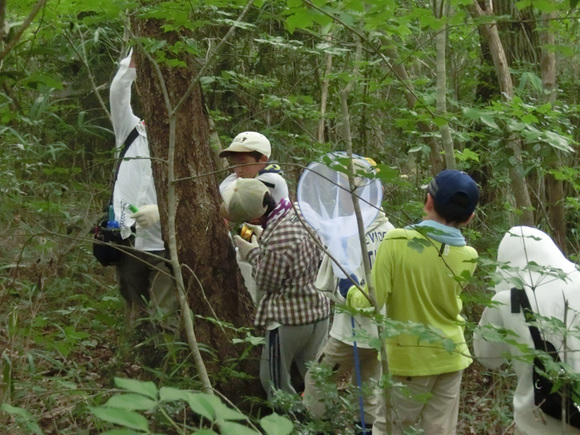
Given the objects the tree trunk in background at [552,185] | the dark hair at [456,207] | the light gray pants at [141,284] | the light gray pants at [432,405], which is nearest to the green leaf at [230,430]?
the dark hair at [456,207]

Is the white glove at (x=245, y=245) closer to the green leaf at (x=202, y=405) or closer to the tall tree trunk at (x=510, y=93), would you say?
the tall tree trunk at (x=510, y=93)

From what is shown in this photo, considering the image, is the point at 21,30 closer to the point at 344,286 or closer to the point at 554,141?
the point at 554,141

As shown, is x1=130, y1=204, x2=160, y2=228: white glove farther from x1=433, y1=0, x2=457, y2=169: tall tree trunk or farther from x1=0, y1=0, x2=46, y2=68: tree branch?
x1=0, y1=0, x2=46, y2=68: tree branch

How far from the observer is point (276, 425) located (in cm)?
149

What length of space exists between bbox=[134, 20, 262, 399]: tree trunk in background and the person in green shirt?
3.34ft

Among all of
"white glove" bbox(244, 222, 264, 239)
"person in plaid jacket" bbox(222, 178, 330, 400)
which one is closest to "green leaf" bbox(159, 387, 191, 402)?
"person in plaid jacket" bbox(222, 178, 330, 400)

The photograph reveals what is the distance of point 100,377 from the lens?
16.3 feet

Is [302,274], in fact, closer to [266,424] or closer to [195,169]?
[195,169]

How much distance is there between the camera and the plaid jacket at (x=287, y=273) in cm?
436

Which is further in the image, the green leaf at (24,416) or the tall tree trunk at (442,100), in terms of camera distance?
the tall tree trunk at (442,100)

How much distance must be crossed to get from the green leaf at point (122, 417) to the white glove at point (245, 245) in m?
3.04

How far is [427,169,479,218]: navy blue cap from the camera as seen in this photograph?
368 centimetres

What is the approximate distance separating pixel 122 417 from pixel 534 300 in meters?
2.36

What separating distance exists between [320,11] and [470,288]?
3.47 m
